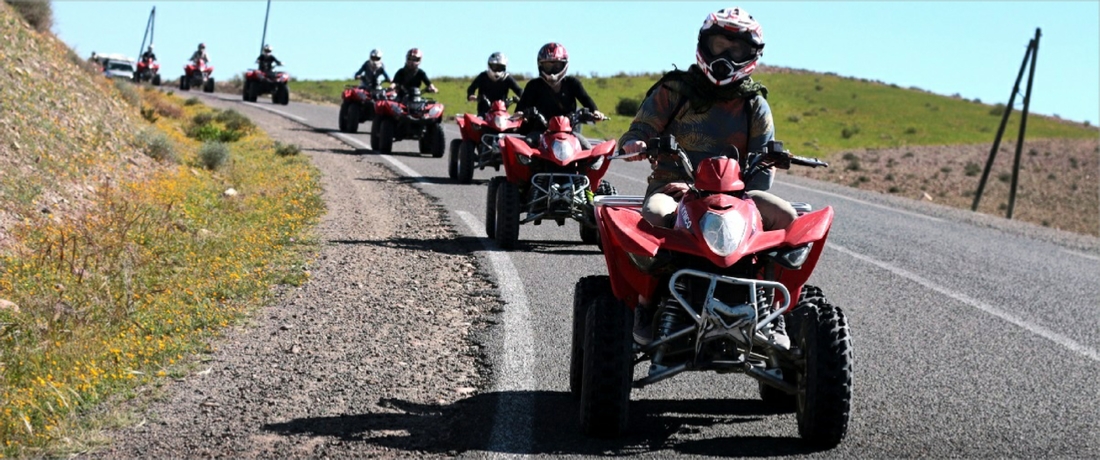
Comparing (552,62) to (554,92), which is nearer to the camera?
(552,62)

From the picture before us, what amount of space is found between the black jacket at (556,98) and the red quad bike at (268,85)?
31075 millimetres

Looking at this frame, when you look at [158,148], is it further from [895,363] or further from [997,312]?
[895,363]

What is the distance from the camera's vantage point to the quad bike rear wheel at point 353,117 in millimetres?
30016

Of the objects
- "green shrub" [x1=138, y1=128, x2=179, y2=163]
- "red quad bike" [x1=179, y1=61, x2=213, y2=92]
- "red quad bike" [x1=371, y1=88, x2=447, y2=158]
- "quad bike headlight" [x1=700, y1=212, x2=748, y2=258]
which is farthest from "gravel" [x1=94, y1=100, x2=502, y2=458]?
"red quad bike" [x1=179, y1=61, x2=213, y2=92]

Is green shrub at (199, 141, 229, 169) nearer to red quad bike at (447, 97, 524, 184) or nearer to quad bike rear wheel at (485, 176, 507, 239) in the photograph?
red quad bike at (447, 97, 524, 184)

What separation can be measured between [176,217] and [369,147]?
13.1m

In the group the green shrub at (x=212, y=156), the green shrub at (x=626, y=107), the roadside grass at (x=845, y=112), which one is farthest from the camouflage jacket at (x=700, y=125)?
the green shrub at (x=626, y=107)

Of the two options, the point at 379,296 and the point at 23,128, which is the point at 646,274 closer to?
the point at 379,296

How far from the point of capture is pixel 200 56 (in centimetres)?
5519

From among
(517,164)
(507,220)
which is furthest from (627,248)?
(517,164)

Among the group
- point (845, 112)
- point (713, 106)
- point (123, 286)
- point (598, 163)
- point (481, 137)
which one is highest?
point (713, 106)

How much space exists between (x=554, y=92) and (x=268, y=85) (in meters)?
32.1

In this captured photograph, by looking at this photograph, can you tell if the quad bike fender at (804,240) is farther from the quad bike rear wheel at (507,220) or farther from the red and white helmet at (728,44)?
the quad bike rear wheel at (507,220)

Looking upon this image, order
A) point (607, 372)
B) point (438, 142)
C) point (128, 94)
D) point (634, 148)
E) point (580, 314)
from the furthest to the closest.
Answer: point (128, 94) < point (438, 142) < point (634, 148) < point (580, 314) < point (607, 372)
